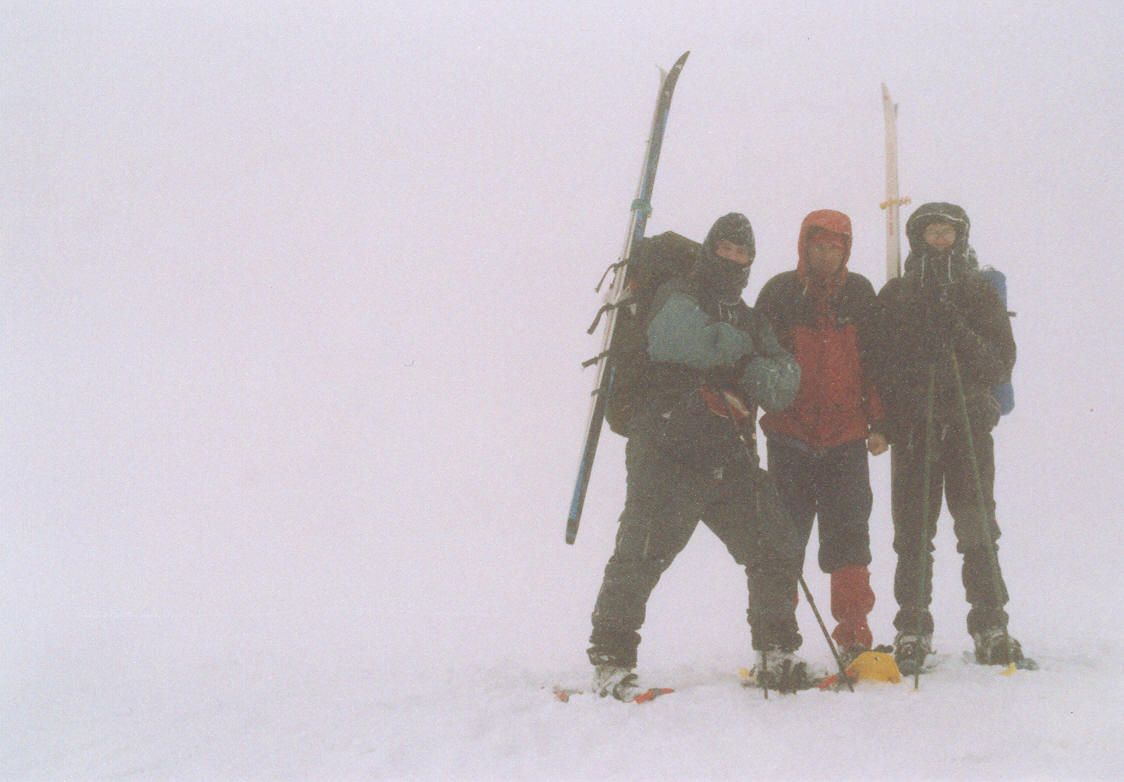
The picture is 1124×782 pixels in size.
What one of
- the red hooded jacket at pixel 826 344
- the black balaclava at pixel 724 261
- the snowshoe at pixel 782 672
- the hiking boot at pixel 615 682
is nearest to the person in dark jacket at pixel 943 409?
the red hooded jacket at pixel 826 344

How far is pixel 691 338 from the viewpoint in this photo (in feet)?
12.7

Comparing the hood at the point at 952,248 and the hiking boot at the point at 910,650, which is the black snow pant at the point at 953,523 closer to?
the hiking boot at the point at 910,650

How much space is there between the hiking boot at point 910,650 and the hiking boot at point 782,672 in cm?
52

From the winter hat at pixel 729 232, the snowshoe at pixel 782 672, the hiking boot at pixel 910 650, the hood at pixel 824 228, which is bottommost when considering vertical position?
the snowshoe at pixel 782 672

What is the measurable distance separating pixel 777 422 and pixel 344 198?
57.1 meters

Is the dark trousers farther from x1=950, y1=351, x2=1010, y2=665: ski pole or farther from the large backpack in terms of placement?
the large backpack

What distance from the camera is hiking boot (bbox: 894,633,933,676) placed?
406 centimetres

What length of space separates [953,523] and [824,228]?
→ 155cm

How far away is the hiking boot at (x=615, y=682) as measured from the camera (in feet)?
12.1

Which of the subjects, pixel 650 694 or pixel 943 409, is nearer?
pixel 650 694

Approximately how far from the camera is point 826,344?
4336 mm

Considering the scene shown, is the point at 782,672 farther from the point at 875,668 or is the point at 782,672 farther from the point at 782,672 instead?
the point at 875,668

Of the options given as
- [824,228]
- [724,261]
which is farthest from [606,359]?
[824,228]

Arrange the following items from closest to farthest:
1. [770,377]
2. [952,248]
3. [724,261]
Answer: [770,377], [724,261], [952,248]
